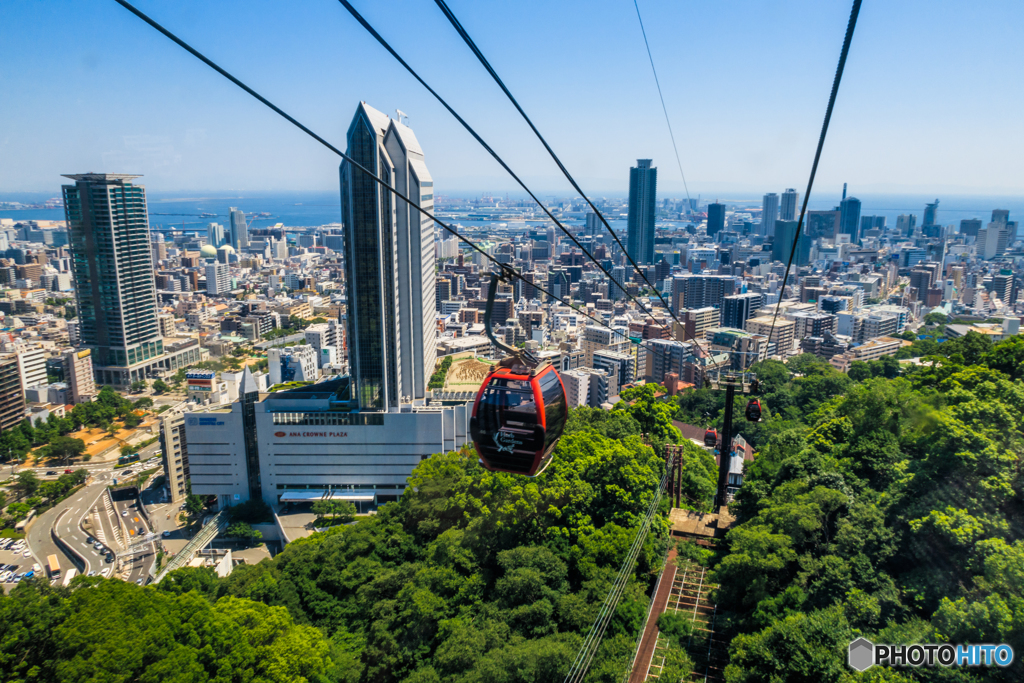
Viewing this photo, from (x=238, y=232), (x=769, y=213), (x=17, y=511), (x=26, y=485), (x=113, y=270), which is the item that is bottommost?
(x=17, y=511)

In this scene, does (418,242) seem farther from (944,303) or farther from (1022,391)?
(944,303)

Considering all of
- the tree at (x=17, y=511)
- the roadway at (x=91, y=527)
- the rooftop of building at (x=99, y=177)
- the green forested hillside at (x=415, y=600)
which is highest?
the rooftop of building at (x=99, y=177)

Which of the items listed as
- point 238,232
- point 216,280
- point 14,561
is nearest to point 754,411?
point 14,561

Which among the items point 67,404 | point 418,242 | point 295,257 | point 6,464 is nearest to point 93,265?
point 67,404

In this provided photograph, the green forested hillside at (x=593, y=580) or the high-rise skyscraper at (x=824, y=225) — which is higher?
the high-rise skyscraper at (x=824, y=225)

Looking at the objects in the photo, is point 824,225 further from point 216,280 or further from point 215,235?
point 215,235

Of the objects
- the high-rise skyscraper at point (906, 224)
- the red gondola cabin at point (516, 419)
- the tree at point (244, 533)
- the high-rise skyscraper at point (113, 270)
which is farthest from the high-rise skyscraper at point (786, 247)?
the red gondola cabin at point (516, 419)

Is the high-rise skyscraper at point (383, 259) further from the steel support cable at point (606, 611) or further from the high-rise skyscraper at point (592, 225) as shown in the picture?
the high-rise skyscraper at point (592, 225)
